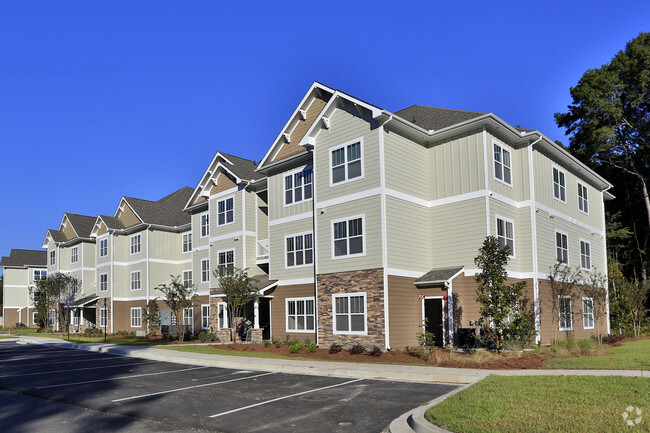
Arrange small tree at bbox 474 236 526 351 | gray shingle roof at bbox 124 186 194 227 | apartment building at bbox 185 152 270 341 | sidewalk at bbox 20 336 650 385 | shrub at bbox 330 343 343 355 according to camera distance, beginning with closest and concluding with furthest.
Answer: sidewalk at bbox 20 336 650 385, small tree at bbox 474 236 526 351, shrub at bbox 330 343 343 355, apartment building at bbox 185 152 270 341, gray shingle roof at bbox 124 186 194 227

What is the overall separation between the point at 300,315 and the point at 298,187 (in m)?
6.31

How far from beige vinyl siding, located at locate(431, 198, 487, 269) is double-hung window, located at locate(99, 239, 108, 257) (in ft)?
112

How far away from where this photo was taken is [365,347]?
2202 cm

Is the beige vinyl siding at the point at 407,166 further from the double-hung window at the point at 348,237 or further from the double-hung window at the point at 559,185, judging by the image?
the double-hung window at the point at 559,185

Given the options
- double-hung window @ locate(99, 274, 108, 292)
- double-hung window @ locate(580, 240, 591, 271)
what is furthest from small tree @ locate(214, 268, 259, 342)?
double-hung window @ locate(99, 274, 108, 292)

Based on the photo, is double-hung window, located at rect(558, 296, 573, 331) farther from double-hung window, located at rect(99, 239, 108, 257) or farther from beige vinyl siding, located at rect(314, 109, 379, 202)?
double-hung window, located at rect(99, 239, 108, 257)

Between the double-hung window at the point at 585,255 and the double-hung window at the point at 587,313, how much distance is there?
76.8 inches

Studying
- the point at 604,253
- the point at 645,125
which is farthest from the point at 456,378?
the point at 645,125

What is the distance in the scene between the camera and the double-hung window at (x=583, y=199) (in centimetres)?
3071

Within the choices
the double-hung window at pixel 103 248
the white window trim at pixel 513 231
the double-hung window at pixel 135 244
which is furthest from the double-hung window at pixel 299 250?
the double-hung window at pixel 103 248

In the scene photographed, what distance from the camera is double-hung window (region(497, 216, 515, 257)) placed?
2330cm

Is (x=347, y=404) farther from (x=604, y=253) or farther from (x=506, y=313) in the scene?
(x=604, y=253)

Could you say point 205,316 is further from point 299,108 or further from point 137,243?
point 299,108

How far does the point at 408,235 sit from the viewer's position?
2330 cm
